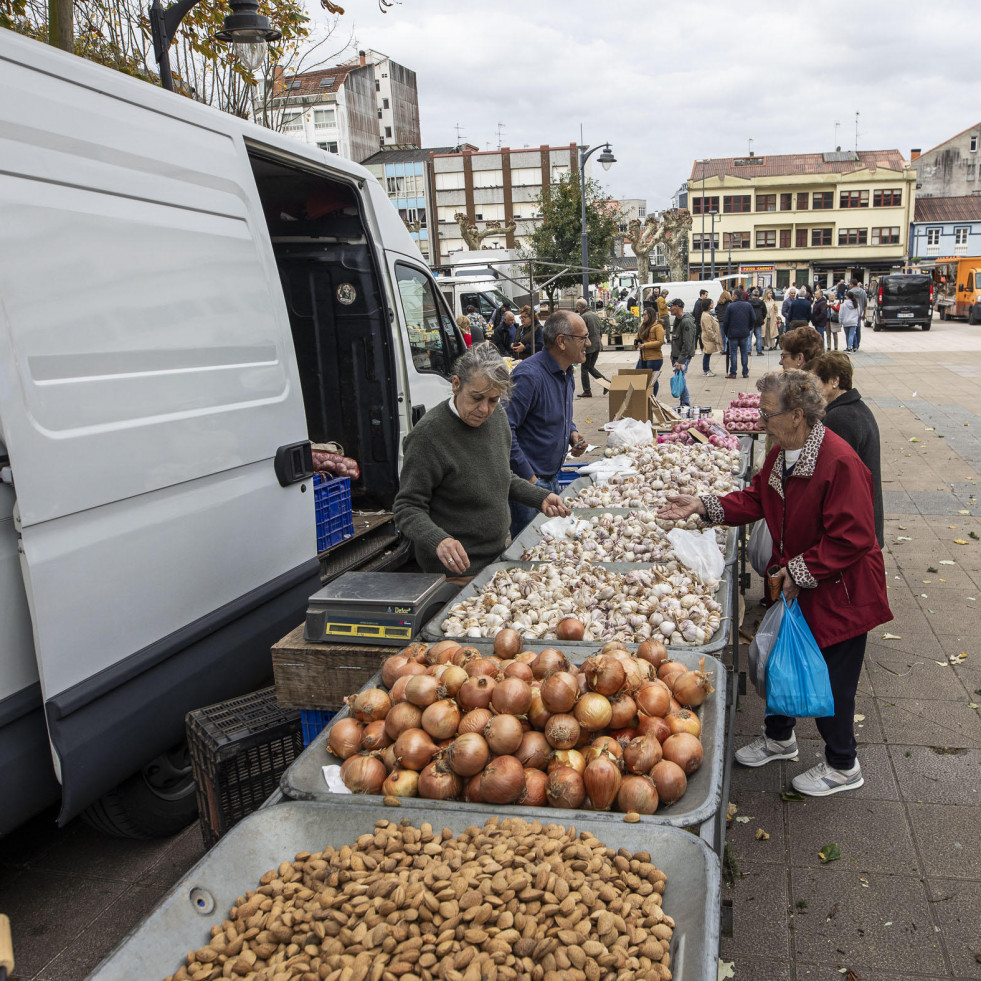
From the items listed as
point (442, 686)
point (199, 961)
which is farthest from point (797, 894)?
point (199, 961)

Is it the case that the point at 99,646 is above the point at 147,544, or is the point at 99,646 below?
below

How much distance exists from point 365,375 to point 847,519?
12.8 ft

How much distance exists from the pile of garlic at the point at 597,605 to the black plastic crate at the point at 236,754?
843 mm

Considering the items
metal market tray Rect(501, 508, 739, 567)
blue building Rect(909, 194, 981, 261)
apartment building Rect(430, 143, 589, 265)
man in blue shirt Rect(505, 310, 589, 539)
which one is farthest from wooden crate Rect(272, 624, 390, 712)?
apartment building Rect(430, 143, 589, 265)

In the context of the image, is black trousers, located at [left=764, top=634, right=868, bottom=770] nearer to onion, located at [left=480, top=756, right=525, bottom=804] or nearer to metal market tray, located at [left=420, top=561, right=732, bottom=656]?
metal market tray, located at [left=420, top=561, right=732, bottom=656]

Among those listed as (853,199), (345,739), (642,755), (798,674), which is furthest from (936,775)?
(853,199)

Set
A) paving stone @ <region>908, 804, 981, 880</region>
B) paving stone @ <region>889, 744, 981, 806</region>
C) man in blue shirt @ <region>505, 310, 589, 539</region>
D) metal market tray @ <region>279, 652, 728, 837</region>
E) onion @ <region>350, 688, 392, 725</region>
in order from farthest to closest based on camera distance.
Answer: man in blue shirt @ <region>505, 310, 589, 539</region> → paving stone @ <region>889, 744, 981, 806</region> → paving stone @ <region>908, 804, 981, 880</region> → onion @ <region>350, 688, 392, 725</region> → metal market tray @ <region>279, 652, 728, 837</region>

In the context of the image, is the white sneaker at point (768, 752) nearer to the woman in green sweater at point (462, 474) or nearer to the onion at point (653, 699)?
the woman in green sweater at point (462, 474)

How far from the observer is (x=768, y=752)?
421cm

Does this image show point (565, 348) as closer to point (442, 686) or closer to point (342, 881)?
point (442, 686)

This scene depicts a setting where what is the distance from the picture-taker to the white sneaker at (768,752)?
418 cm

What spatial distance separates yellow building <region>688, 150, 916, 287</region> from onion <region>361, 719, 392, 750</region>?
71.9 m

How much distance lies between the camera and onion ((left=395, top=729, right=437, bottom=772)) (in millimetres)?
2334

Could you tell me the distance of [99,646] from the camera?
9.84ft
